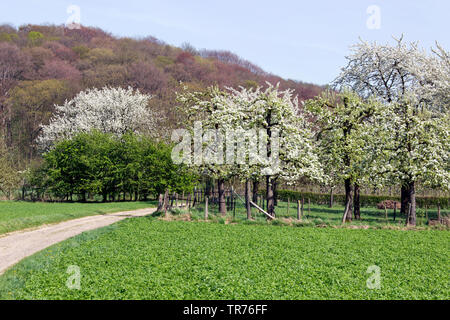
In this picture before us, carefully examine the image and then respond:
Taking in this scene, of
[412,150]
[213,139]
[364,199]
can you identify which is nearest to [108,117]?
[213,139]

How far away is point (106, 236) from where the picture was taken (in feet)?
69.9

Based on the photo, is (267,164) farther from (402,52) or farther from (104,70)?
(104,70)

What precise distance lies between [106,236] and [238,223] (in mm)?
9498

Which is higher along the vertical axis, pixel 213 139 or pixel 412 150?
pixel 213 139

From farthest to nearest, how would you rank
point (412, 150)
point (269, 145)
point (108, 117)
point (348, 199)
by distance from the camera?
point (108, 117) → point (269, 145) → point (348, 199) → point (412, 150)

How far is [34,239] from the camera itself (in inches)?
853

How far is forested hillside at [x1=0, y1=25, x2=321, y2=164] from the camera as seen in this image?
72.4m

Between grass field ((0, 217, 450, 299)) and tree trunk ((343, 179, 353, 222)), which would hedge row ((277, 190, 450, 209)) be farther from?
grass field ((0, 217, 450, 299))

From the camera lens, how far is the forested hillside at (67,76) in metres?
72.4

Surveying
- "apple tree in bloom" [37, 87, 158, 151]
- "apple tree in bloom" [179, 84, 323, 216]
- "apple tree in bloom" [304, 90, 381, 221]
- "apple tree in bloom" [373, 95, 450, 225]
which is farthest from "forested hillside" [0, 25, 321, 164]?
"apple tree in bloom" [373, 95, 450, 225]

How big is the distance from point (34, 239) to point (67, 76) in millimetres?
70146

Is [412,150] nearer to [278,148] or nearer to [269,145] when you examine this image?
[278,148]

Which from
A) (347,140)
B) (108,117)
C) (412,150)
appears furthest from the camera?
(108,117)

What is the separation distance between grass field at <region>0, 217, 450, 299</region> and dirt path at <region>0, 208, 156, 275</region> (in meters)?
1.11
